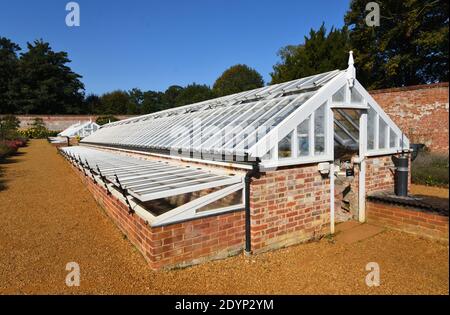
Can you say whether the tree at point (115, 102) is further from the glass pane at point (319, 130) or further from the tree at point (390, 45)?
the glass pane at point (319, 130)

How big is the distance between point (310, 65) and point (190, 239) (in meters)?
27.2

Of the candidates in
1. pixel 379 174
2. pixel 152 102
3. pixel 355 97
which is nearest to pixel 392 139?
pixel 379 174

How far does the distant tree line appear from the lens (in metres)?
13.3

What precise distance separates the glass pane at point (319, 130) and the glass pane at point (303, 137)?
0.72ft

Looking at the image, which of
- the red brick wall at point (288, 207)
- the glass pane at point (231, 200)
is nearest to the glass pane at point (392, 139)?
the red brick wall at point (288, 207)

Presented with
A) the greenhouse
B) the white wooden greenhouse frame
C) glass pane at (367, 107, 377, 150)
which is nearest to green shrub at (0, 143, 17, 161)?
the white wooden greenhouse frame

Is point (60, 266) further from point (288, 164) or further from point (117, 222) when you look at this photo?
point (288, 164)

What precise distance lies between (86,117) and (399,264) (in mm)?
46735

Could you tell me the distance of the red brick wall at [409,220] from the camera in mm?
1380

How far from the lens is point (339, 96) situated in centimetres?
579

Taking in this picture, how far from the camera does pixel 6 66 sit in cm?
4853

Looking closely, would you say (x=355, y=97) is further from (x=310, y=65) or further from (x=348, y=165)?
(x=310, y=65)

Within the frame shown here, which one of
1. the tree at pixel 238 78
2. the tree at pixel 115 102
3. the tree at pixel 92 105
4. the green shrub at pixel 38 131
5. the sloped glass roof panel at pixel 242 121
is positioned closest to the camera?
the sloped glass roof panel at pixel 242 121
